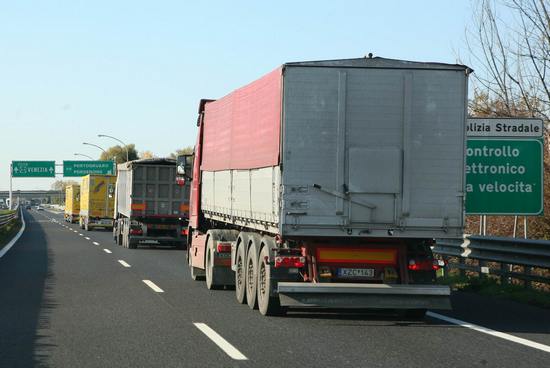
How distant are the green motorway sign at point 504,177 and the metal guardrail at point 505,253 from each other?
779 millimetres

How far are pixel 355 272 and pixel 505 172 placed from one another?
6.65 m

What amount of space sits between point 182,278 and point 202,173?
7.14 ft

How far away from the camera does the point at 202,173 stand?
55.5ft

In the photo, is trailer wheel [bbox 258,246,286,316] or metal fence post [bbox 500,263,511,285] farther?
metal fence post [bbox 500,263,511,285]

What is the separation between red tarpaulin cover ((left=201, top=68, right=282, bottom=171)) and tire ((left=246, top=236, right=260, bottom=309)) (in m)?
1.11

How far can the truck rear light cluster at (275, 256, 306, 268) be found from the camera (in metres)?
10.9

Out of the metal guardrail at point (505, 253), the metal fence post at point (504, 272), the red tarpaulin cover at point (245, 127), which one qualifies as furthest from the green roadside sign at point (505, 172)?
the red tarpaulin cover at point (245, 127)

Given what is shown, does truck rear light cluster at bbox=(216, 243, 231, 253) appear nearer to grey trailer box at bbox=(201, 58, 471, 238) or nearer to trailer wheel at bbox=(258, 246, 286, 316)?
trailer wheel at bbox=(258, 246, 286, 316)

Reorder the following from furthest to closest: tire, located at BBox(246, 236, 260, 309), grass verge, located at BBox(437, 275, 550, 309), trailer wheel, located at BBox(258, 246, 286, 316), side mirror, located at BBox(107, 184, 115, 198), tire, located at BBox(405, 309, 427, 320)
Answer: side mirror, located at BBox(107, 184, 115, 198) → grass verge, located at BBox(437, 275, 550, 309) → tire, located at BBox(246, 236, 260, 309) → tire, located at BBox(405, 309, 427, 320) → trailer wheel, located at BBox(258, 246, 286, 316)

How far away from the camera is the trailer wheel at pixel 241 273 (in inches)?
501

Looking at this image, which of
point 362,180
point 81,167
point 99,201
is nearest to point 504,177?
point 362,180

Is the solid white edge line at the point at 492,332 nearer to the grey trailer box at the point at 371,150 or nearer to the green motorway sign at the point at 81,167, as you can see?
the grey trailer box at the point at 371,150

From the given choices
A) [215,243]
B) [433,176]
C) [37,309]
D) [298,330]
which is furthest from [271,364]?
[215,243]

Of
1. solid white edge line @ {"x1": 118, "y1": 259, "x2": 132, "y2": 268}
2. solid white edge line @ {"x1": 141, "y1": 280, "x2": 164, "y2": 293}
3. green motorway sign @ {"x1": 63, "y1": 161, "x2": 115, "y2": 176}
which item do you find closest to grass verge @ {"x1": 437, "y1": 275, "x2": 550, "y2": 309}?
solid white edge line @ {"x1": 141, "y1": 280, "x2": 164, "y2": 293}
